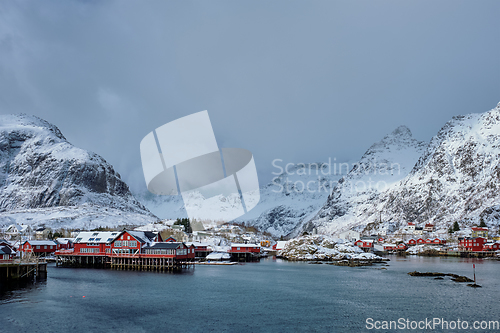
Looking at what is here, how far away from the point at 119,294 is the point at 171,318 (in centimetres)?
1776

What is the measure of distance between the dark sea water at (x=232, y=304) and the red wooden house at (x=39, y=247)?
5924cm

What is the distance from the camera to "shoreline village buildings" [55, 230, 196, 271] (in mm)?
100312

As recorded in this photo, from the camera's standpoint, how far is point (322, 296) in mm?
56281

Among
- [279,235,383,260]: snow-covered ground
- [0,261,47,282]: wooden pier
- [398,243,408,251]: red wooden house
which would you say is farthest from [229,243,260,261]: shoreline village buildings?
[398,243,408,251]: red wooden house

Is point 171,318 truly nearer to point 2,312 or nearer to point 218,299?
point 218,299

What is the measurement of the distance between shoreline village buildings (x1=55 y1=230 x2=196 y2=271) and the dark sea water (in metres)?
27.8

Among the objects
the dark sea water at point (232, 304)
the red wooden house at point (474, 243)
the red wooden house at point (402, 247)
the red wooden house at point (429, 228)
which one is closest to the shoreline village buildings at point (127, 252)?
the dark sea water at point (232, 304)

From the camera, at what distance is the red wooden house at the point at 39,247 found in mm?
119375

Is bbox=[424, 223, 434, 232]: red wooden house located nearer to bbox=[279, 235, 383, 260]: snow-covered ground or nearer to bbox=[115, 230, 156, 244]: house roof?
bbox=[279, 235, 383, 260]: snow-covered ground

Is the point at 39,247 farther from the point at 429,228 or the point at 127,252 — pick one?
the point at 429,228

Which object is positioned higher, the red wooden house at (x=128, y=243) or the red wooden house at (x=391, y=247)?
the red wooden house at (x=128, y=243)

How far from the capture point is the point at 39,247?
411ft

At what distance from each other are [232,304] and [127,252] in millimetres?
64018

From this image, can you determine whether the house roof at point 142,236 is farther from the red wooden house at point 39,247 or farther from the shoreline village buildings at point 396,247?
the shoreline village buildings at point 396,247
